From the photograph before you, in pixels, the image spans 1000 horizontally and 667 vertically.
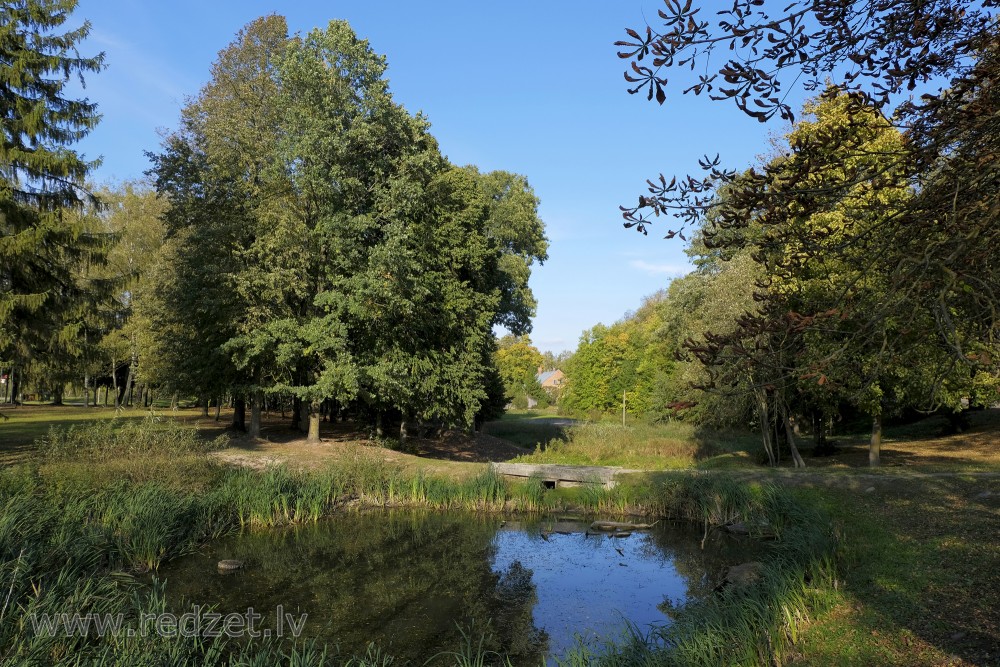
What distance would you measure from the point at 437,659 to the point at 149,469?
338 inches

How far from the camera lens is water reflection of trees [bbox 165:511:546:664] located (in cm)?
836

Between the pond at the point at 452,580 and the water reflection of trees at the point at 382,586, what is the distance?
0.08ft

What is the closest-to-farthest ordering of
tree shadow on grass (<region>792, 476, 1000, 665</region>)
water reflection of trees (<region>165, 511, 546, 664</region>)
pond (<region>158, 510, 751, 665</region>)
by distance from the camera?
tree shadow on grass (<region>792, 476, 1000, 665</region>), water reflection of trees (<region>165, 511, 546, 664</region>), pond (<region>158, 510, 751, 665</region>)

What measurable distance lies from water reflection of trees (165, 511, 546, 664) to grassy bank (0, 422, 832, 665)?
0.59 meters

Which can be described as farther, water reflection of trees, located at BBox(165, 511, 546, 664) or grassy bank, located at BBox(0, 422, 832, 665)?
water reflection of trees, located at BBox(165, 511, 546, 664)

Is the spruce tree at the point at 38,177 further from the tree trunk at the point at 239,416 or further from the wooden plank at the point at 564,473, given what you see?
the wooden plank at the point at 564,473

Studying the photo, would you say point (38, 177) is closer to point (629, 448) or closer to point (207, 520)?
point (207, 520)

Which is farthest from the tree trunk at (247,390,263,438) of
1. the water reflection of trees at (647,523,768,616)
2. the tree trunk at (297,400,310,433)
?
the water reflection of trees at (647,523,768,616)

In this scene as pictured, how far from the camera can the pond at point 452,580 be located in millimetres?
8523

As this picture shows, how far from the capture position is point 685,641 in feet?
20.9

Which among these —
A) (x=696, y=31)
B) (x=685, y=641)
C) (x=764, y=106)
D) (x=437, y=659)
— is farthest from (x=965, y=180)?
(x=437, y=659)

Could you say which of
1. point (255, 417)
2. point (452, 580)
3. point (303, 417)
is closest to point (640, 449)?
point (255, 417)

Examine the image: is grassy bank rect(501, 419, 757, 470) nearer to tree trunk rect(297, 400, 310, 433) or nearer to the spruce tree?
tree trunk rect(297, 400, 310, 433)

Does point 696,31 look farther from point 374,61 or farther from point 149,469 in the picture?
point 374,61
